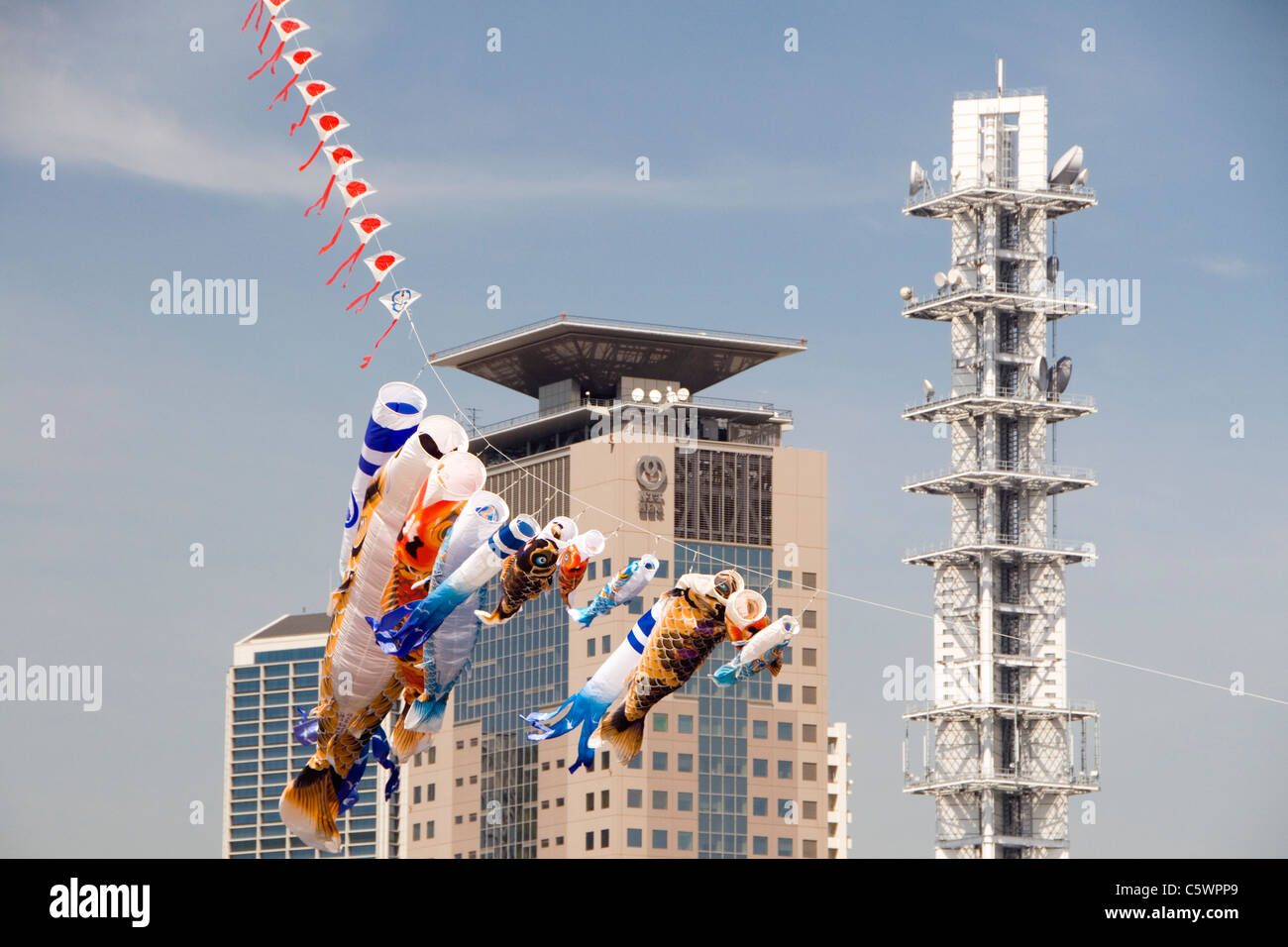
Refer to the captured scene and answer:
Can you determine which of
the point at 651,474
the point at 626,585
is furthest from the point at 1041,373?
the point at 626,585

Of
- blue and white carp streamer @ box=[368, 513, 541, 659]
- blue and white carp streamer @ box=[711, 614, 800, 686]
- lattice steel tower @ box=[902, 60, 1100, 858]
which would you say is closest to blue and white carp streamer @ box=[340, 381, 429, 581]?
blue and white carp streamer @ box=[368, 513, 541, 659]

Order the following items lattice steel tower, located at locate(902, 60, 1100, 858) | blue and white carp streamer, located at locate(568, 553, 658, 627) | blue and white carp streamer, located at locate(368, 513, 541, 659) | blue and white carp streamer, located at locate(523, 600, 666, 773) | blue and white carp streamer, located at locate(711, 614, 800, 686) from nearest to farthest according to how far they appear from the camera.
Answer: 1. blue and white carp streamer, located at locate(368, 513, 541, 659)
2. blue and white carp streamer, located at locate(711, 614, 800, 686)
3. blue and white carp streamer, located at locate(523, 600, 666, 773)
4. blue and white carp streamer, located at locate(568, 553, 658, 627)
5. lattice steel tower, located at locate(902, 60, 1100, 858)

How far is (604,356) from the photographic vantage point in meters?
133

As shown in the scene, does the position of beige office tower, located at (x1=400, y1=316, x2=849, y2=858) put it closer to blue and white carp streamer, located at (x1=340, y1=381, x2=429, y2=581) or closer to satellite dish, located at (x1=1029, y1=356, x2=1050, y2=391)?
satellite dish, located at (x1=1029, y1=356, x2=1050, y2=391)

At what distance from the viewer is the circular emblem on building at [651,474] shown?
13012 cm

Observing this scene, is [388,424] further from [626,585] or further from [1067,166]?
[1067,166]

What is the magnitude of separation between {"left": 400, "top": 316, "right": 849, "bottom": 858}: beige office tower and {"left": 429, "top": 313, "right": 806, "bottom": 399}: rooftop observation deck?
11 cm

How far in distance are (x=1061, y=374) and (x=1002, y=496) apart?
595cm

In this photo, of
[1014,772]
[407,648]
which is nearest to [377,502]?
[407,648]

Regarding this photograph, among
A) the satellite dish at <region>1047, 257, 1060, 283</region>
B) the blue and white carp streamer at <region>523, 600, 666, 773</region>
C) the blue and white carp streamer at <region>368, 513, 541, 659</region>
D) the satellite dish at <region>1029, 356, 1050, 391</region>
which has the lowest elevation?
the blue and white carp streamer at <region>523, 600, 666, 773</region>

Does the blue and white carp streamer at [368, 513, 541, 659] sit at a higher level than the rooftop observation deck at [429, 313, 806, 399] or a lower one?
lower

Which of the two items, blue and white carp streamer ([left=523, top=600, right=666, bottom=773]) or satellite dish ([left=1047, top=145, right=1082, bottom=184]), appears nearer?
blue and white carp streamer ([left=523, top=600, right=666, bottom=773])

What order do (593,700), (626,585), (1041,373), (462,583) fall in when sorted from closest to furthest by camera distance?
(462,583), (593,700), (626,585), (1041,373)

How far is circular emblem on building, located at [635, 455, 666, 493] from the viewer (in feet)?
427
